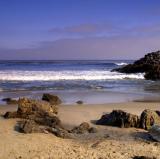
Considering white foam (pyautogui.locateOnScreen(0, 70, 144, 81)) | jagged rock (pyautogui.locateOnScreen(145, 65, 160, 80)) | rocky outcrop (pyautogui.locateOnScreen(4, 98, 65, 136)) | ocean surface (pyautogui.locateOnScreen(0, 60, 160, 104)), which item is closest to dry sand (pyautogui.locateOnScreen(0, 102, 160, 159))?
rocky outcrop (pyautogui.locateOnScreen(4, 98, 65, 136))

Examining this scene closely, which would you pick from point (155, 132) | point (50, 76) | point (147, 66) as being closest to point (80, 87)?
point (50, 76)

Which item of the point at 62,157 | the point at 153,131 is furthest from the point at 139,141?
the point at 62,157

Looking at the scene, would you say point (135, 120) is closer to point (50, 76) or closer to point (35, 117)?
point (35, 117)

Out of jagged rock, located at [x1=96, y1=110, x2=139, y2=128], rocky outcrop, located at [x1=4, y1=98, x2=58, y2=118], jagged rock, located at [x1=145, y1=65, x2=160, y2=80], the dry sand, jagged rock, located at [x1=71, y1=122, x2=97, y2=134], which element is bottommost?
the dry sand

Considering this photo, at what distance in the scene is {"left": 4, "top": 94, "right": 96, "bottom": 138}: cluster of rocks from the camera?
23.9 feet

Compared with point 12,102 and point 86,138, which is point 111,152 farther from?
point 12,102

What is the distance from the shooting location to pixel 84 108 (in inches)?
431

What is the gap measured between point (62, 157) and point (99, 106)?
5.66 meters

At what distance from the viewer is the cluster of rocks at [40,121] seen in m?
7.27

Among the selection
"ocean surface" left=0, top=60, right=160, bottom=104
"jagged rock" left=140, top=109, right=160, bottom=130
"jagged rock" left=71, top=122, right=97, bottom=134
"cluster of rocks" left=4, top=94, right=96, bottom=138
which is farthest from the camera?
"ocean surface" left=0, top=60, right=160, bottom=104

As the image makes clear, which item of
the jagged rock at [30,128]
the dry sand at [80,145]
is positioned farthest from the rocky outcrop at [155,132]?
the jagged rock at [30,128]

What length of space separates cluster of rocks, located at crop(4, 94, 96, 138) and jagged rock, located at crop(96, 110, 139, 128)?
743 mm

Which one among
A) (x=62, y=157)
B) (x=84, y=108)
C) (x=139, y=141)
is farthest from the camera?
(x=84, y=108)

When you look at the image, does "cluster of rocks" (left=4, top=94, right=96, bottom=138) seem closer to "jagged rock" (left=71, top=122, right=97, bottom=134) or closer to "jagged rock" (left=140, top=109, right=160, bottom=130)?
"jagged rock" (left=71, top=122, right=97, bottom=134)
